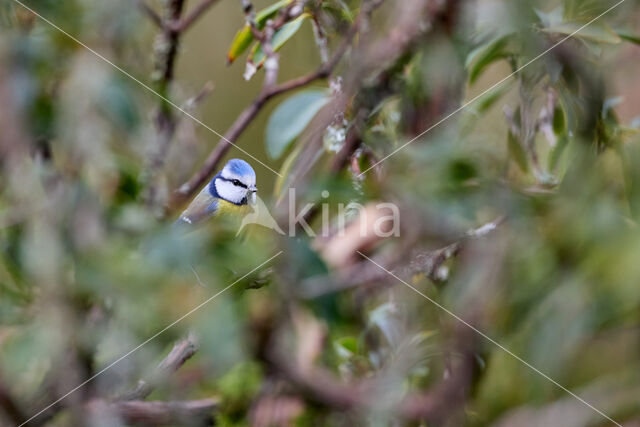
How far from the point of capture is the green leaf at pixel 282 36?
0.59 m

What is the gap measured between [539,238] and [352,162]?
0.61 ft

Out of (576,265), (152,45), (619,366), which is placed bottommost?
(619,366)

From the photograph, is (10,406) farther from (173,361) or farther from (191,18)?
(191,18)

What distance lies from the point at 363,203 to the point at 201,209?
0.14 meters

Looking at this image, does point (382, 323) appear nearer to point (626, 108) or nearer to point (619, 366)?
point (619, 366)

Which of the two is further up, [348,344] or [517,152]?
[517,152]

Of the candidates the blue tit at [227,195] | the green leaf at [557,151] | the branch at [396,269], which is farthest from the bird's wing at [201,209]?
the green leaf at [557,151]

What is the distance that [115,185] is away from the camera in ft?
2.24

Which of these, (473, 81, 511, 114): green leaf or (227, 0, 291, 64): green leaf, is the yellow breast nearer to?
(227, 0, 291, 64): green leaf

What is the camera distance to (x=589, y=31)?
0.58m

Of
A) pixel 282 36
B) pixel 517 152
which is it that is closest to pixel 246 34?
pixel 282 36

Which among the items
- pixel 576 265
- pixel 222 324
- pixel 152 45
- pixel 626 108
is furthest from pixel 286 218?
pixel 626 108

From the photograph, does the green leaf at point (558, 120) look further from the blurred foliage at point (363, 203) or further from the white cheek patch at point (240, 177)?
the white cheek patch at point (240, 177)

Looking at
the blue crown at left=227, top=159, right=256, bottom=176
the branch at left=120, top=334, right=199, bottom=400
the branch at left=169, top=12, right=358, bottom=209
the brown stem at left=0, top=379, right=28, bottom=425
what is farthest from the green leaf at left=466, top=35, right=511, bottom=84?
the brown stem at left=0, top=379, right=28, bottom=425
